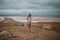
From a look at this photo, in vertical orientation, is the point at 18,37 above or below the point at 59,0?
below

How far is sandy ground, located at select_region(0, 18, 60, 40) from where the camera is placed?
6.24 ft

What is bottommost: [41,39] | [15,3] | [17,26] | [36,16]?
[41,39]

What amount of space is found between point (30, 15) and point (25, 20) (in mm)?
122

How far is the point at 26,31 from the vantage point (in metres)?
1.92

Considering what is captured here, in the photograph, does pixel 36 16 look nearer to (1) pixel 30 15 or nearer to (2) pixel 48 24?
(1) pixel 30 15

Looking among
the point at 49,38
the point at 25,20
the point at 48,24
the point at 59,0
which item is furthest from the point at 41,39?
the point at 59,0

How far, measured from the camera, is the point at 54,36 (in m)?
1.92

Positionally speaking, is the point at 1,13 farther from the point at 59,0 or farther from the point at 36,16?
the point at 59,0

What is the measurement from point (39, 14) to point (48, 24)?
0.23 metres

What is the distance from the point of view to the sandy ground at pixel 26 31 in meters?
1.90

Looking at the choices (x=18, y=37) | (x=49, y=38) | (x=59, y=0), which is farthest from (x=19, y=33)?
(x=59, y=0)

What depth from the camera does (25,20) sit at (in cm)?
194

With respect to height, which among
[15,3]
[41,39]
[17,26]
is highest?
[15,3]

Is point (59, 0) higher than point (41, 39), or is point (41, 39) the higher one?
point (59, 0)
